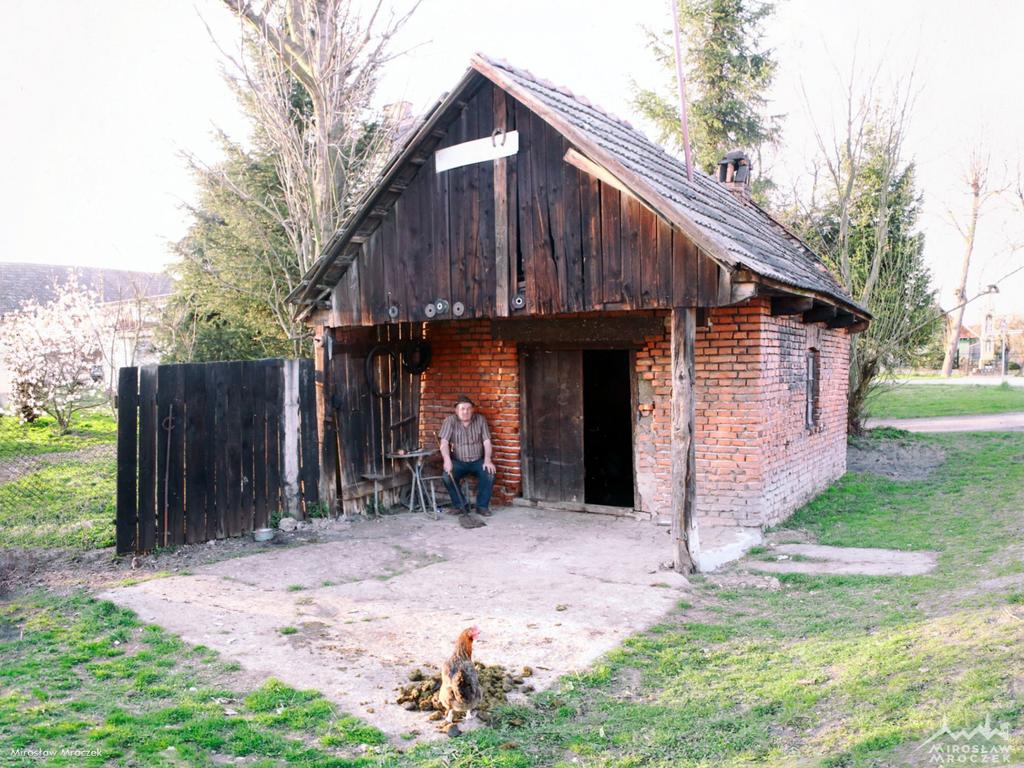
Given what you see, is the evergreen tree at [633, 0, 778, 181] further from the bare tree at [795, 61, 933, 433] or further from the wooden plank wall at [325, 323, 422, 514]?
the wooden plank wall at [325, 323, 422, 514]

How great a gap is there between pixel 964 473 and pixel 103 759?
1366 centimetres

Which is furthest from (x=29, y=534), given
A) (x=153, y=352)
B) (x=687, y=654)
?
(x=153, y=352)

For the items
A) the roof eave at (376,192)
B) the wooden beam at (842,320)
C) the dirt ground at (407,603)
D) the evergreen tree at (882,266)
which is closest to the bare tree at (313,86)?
the roof eave at (376,192)

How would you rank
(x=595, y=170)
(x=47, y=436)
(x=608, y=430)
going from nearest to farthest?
(x=595, y=170) < (x=608, y=430) < (x=47, y=436)

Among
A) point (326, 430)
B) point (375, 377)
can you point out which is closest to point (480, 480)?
point (375, 377)

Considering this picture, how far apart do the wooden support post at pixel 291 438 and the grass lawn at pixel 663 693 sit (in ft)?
10.1

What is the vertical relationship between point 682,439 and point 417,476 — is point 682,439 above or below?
above

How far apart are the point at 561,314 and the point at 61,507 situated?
7102mm

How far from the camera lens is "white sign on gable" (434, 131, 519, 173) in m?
8.48

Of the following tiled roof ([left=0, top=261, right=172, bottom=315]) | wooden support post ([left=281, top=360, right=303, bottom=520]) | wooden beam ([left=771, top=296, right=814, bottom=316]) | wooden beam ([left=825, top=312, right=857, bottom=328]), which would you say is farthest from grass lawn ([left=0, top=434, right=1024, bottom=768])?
tiled roof ([left=0, top=261, right=172, bottom=315])

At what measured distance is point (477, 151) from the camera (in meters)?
8.73

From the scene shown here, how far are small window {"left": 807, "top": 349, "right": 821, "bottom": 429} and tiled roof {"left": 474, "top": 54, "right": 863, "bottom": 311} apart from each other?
1191mm

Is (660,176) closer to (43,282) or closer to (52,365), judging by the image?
(52,365)

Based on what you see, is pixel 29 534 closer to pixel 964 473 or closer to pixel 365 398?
pixel 365 398
